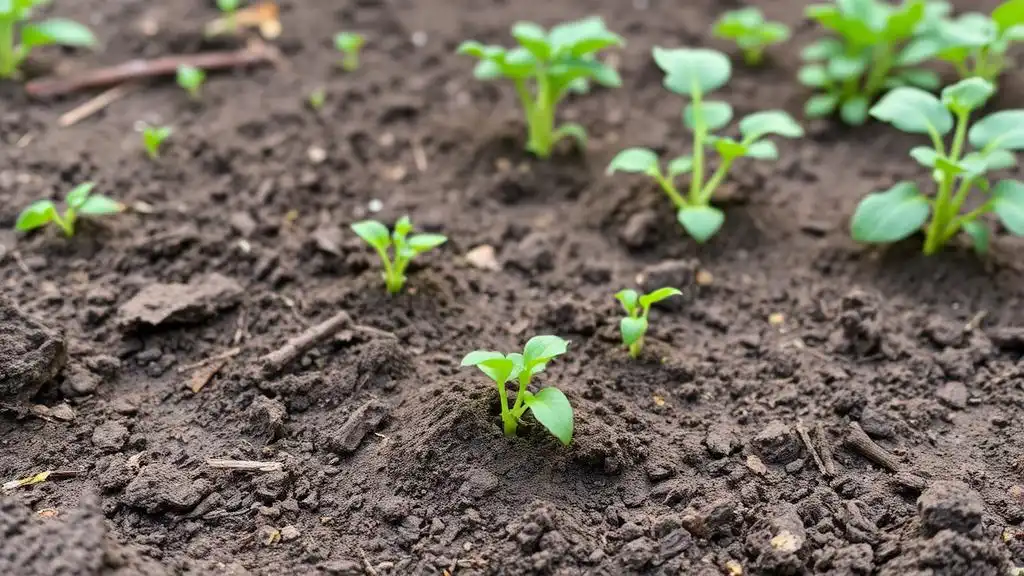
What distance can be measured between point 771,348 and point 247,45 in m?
2.53

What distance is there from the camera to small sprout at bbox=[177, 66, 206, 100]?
3.25 m

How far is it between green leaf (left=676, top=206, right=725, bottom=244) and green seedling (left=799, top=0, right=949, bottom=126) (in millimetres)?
826

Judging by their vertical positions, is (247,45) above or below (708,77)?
below

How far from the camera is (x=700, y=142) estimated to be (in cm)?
279

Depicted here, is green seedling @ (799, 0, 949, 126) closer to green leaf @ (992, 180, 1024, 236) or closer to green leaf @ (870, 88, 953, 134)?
green leaf @ (870, 88, 953, 134)

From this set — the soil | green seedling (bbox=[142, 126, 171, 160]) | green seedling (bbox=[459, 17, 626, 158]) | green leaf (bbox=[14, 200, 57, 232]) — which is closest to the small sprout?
the soil

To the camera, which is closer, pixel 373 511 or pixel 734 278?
pixel 373 511

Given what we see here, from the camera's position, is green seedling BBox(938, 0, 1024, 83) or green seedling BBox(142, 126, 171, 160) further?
green seedling BBox(142, 126, 171, 160)

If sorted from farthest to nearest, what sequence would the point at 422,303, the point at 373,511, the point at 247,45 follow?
the point at 247,45, the point at 422,303, the point at 373,511

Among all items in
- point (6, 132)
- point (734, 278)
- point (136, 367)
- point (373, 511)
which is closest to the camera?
point (373, 511)

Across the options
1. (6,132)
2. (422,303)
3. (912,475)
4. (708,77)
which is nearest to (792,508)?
(912,475)

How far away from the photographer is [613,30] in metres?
→ 3.92

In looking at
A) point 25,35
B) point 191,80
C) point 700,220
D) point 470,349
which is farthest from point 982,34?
point 25,35

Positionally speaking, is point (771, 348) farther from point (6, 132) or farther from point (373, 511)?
point (6, 132)
